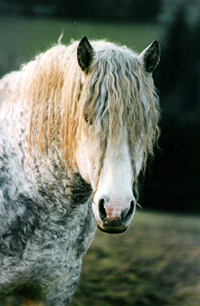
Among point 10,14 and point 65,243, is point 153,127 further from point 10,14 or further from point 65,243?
point 10,14

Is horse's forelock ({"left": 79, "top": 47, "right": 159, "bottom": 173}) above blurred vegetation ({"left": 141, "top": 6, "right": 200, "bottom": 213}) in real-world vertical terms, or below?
above

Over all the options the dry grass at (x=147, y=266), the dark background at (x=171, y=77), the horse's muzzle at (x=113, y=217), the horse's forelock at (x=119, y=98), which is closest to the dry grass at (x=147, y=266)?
the dry grass at (x=147, y=266)

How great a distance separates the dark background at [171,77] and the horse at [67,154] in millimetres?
1646

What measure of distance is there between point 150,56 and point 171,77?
234cm

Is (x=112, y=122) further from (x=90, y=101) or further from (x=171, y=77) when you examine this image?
(x=171, y=77)

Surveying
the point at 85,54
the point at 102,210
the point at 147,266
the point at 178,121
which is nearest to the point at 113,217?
the point at 102,210

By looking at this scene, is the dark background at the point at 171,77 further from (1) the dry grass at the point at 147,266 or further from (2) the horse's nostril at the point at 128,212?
(2) the horse's nostril at the point at 128,212

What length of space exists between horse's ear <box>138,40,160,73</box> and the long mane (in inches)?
1.2

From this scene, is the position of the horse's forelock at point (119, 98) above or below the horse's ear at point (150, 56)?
below

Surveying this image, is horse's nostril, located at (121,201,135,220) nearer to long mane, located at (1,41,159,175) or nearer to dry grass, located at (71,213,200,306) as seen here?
long mane, located at (1,41,159,175)

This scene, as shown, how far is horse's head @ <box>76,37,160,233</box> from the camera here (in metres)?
1.11

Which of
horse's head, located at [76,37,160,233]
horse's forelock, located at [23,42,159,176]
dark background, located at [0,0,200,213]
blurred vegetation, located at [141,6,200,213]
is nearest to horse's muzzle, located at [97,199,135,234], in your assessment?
horse's head, located at [76,37,160,233]

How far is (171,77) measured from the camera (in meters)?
3.50

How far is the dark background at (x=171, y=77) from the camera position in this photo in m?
3.14
